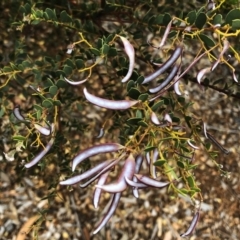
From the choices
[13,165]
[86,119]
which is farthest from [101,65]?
[13,165]

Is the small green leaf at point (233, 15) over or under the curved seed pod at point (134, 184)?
over

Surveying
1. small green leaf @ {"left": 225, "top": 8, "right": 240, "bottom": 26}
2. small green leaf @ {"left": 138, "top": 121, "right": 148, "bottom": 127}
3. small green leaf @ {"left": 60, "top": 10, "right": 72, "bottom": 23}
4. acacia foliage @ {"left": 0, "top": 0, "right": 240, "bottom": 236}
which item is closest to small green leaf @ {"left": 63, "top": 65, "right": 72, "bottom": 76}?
acacia foliage @ {"left": 0, "top": 0, "right": 240, "bottom": 236}

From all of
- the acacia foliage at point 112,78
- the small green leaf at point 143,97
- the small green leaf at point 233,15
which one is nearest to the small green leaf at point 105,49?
the acacia foliage at point 112,78

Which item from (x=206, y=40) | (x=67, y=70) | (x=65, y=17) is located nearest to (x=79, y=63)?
(x=67, y=70)

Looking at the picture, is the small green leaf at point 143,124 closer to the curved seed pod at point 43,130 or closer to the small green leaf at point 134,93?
the small green leaf at point 134,93

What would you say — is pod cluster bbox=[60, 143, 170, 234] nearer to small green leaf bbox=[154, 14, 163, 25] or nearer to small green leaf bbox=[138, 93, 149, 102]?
small green leaf bbox=[138, 93, 149, 102]

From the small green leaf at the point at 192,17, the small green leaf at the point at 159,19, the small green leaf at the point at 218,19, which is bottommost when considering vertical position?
the small green leaf at the point at 159,19
